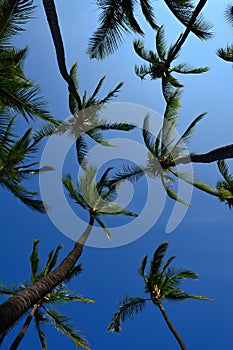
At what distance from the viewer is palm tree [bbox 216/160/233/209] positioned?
48.2 ft

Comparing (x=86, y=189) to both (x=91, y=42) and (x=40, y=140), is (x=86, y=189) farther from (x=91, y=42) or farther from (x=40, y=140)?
(x=91, y=42)

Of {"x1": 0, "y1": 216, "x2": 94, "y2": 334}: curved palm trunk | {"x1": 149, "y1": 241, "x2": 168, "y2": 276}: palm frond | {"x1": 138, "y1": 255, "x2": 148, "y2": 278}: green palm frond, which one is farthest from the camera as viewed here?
{"x1": 138, "y1": 255, "x2": 148, "y2": 278}: green palm frond

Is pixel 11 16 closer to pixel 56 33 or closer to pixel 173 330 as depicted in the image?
pixel 56 33

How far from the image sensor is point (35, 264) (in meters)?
17.2

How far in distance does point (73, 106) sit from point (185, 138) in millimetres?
5775

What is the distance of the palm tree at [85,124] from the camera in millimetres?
13444

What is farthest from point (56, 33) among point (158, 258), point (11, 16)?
point (158, 258)

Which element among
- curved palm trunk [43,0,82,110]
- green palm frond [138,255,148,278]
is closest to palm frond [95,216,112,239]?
green palm frond [138,255,148,278]

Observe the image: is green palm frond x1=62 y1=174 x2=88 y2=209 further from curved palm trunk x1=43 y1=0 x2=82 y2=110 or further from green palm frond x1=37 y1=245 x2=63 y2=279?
curved palm trunk x1=43 y1=0 x2=82 y2=110

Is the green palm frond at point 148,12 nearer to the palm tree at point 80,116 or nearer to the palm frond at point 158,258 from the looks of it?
the palm tree at point 80,116

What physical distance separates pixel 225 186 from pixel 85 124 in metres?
6.02

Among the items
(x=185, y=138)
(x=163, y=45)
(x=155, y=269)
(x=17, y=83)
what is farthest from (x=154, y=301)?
(x=17, y=83)

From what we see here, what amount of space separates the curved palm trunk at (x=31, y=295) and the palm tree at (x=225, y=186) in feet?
18.6

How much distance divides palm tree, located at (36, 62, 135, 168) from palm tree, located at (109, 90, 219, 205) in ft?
6.21
